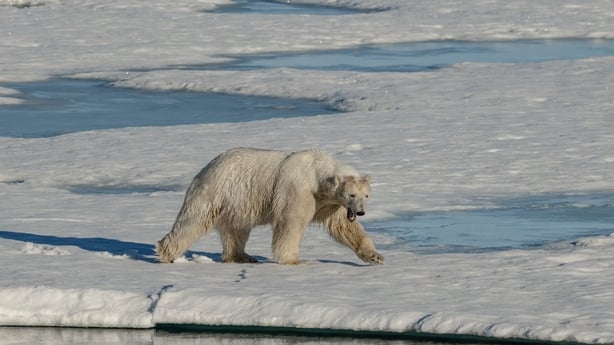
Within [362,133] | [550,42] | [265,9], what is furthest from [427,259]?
[265,9]

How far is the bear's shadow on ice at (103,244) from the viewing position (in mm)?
9148

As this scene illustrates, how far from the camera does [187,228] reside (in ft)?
28.7

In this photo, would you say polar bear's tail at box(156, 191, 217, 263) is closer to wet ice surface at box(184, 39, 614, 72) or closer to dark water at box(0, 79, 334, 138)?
dark water at box(0, 79, 334, 138)

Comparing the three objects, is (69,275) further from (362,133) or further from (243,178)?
(362,133)

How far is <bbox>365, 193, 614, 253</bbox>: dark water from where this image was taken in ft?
31.9

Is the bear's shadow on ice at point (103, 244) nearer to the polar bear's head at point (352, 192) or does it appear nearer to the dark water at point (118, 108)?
the polar bear's head at point (352, 192)

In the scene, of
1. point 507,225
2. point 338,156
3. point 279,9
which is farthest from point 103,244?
point 279,9

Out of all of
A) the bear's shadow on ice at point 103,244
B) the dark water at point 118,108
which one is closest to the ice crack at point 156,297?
the bear's shadow on ice at point 103,244

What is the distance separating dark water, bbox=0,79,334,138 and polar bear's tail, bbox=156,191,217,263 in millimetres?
7035

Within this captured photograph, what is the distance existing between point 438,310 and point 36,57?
16.0 m

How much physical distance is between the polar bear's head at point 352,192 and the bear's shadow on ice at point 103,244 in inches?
43.5

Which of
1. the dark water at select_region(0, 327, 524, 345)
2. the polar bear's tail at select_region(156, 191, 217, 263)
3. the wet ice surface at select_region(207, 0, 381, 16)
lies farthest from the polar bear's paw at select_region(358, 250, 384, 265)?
the wet ice surface at select_region(207, 0, 381, 16)

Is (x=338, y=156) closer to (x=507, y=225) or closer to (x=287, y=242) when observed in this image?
(x=507, y=225)

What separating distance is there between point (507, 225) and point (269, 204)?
243 centimetres
